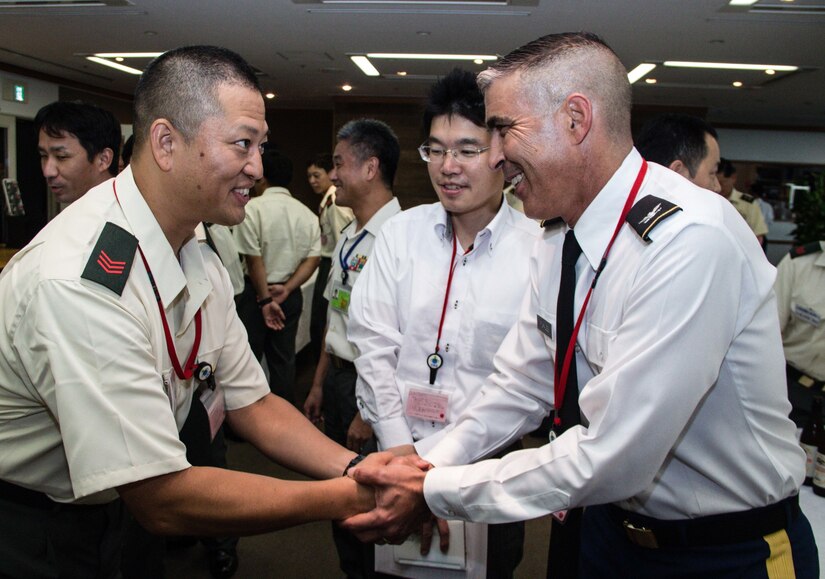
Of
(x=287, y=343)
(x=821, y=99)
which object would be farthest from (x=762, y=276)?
(x=821, y=99)

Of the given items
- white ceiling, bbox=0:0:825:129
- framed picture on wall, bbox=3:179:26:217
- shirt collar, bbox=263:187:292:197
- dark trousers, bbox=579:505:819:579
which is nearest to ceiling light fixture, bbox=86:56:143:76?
white ceiling, bbox=0:0:825:129

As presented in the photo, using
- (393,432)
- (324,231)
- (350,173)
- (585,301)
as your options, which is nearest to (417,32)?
(324,231)

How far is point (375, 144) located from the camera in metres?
3.18

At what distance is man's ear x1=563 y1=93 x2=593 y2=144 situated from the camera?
1.36 meters

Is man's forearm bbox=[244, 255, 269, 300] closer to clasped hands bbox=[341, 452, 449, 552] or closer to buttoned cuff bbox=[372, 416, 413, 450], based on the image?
buttoned cuff bbox=[372, 416, 413, 450]

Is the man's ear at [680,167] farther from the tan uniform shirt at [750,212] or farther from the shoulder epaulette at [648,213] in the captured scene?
the tan uniform shirt at [750,212]

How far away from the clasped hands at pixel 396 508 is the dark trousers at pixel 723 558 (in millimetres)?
466

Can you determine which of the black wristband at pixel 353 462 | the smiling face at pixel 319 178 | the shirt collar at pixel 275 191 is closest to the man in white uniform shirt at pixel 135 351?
the black wristband at pixel 353 462

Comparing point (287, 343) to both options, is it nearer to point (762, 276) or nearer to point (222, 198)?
point (222, 198)

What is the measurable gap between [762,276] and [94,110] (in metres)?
2.99

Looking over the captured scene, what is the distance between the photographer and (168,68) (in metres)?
1.50

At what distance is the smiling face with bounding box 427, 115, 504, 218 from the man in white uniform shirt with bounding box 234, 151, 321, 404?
2.48 meters

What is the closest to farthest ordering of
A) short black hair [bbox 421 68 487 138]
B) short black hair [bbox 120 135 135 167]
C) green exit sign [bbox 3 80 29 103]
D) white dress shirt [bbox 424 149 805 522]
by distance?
white dress shirt [bbox 424 149 805 522]
short black hair [bbox 421 68 487 138]
short black hair [bbox 120 135 135 167]
green exit sign [bbox 3 80 29 103]

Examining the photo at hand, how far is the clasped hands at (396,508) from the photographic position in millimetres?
1721
